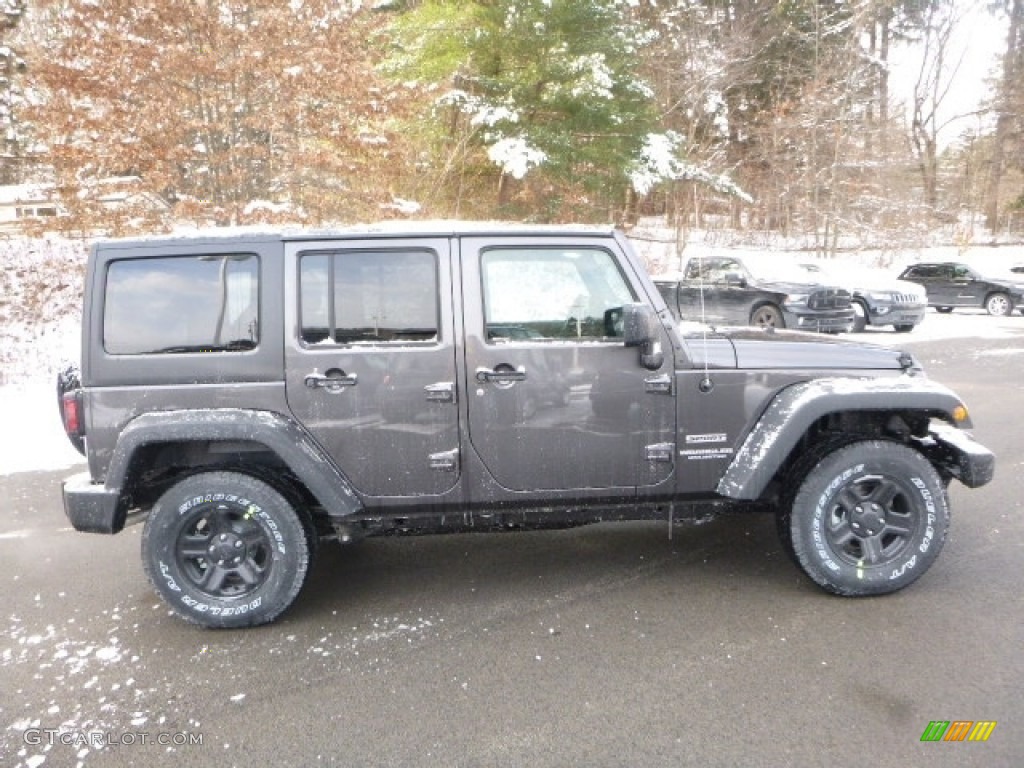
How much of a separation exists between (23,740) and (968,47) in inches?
1782

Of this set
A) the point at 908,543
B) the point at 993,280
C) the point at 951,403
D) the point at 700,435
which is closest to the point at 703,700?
the point at 700,435

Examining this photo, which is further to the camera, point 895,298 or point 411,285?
point 895,298

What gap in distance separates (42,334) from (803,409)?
13.5 m

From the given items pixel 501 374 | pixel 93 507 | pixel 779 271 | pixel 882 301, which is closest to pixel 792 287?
pixel 779 271

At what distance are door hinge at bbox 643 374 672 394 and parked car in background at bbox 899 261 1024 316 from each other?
18783mm

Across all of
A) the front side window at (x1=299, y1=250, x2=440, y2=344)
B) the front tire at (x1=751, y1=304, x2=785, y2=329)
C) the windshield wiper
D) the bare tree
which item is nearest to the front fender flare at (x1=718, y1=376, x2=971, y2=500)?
the front side window at (x1=299, y1=250, x2=440, y2=344)

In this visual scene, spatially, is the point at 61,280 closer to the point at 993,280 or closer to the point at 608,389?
the point at 608,389

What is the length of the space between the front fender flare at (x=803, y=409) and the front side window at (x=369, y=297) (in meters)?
1.59

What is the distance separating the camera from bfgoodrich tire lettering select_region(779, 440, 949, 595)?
333cm

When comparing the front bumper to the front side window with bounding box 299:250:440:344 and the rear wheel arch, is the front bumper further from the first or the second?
the rear wheel arch

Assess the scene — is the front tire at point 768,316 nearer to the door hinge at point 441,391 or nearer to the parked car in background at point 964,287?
the parked car in background at point 964,287

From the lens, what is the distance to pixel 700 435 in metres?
3.38

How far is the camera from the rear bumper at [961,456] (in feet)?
11.2

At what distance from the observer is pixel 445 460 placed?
3.29m
